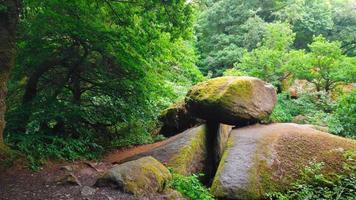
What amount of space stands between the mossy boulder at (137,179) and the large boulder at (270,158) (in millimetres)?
1536

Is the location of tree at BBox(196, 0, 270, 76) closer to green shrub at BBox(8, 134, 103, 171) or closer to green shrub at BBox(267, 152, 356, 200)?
green shrub at BBox(8, 134, 103, 171)

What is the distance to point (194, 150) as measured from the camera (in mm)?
9016

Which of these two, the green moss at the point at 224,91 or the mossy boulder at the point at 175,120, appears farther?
the mossy boulder at the point at 175,120

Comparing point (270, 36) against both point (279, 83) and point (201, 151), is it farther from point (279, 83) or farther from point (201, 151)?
→ point (201, 151)

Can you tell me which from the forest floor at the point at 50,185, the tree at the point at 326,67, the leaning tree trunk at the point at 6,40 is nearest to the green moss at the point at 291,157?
the forest floor at the point at 50,185

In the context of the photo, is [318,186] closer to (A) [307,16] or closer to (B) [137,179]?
(B) [137,179]

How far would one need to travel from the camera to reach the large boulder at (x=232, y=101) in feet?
31.2

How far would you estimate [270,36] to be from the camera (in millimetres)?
21312

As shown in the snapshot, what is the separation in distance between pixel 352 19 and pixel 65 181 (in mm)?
27389

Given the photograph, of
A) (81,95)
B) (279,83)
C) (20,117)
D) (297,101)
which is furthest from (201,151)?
(279,83)

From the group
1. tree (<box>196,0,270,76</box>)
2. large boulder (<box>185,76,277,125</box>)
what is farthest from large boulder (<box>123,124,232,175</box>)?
tree (<box>196,0,270,76</box>)

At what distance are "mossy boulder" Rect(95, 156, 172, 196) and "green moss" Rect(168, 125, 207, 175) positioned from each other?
5.30 feet

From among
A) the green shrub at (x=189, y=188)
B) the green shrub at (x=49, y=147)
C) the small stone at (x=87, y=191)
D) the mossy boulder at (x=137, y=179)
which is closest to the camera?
the small stone at (x=87, y=191)

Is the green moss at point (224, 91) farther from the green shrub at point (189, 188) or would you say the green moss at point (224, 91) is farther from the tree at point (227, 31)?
the tree at point (227, 31)
